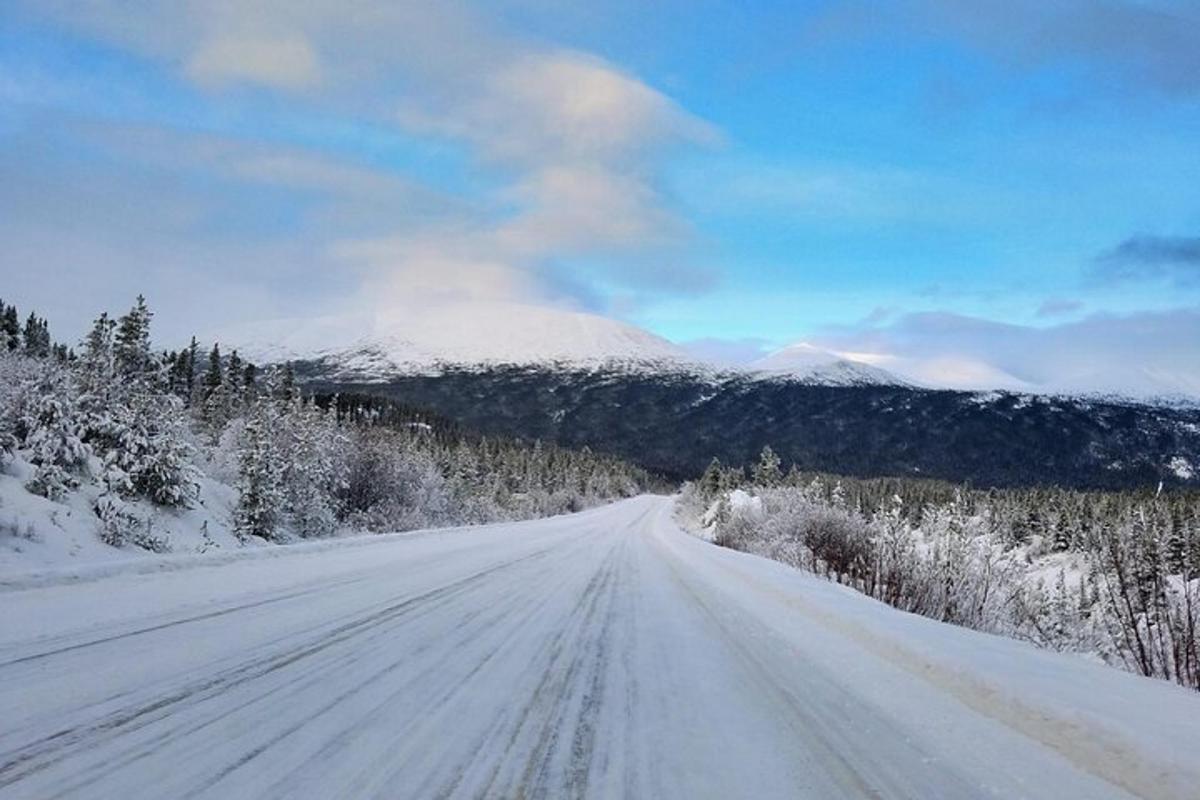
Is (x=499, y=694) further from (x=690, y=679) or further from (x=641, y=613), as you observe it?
(x=641, y=613)

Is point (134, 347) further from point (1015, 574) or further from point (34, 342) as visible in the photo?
point (34, 342)

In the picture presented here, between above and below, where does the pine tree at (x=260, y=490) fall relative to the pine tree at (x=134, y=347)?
below

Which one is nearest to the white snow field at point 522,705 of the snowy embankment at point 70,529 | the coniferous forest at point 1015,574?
the coniferous forest at point 1015,574

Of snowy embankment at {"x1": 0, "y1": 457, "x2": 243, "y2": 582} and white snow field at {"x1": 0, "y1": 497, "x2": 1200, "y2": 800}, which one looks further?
snowy embankment at {"x1": 0, "y1": 457, "x2": 243, "y2": 582}

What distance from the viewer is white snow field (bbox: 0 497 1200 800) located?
12.4 feet

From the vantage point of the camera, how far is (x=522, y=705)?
5.21 meters

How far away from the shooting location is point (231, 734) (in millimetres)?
4066

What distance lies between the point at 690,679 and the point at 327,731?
305 cm

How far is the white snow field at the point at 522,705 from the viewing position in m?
3.77

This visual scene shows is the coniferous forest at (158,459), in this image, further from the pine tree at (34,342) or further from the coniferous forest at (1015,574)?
the coniferous forest at (1015,574)

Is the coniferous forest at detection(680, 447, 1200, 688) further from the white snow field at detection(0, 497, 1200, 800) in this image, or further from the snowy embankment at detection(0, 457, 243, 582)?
the snowy embankment at detection(0, 457, 243, 582)

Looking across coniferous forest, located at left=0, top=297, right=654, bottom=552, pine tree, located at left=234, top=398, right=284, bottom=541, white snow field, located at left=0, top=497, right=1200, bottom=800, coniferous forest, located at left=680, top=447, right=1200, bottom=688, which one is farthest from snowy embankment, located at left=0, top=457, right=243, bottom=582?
coniferous forest, located at left=680, top=447, right=1200, bottom=688

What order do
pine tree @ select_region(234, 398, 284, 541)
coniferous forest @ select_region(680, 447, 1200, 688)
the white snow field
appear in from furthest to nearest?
pine tree @ select_region(234, 398, 284, 541)
coniferous forest @ select_region(680, 447, 1200, 688)
the white snow field

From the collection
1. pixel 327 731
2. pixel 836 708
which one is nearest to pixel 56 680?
pixel 327 731
